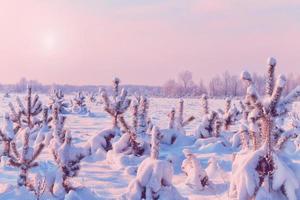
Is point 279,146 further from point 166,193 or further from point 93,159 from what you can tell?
point 93,159

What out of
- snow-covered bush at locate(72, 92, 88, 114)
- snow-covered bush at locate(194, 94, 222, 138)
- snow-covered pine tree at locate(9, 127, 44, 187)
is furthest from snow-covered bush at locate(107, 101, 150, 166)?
snow-covered bush at locate(72, 92, 88, 114)

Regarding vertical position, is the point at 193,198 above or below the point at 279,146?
below

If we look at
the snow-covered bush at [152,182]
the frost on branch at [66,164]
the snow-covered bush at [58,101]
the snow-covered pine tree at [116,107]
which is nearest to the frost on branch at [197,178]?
the snow-covered bush at [152,182]

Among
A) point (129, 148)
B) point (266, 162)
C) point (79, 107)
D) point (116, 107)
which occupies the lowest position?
point (129, 148)

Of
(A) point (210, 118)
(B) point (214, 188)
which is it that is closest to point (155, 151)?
(B) point (214, 188)

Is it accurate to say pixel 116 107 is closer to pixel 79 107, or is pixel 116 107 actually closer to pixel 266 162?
pixel 266 162

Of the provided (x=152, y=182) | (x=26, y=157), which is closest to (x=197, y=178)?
(x=152, y=182)

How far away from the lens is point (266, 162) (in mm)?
8039

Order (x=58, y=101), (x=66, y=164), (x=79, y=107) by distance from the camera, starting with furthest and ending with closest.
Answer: (x=79, y=107), (x=58, y=101), (x=66, y=164)

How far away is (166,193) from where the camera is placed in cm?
941

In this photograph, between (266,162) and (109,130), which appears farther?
(109,130)

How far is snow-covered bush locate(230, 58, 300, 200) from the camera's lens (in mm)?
7789

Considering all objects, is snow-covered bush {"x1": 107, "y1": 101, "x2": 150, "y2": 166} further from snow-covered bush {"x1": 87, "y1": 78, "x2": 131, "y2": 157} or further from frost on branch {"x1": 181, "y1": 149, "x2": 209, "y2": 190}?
frost on branch {"x1": 181, "y1": 149, "x2": 209, "y2": 190}

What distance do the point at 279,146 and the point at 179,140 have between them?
35.2 ft
